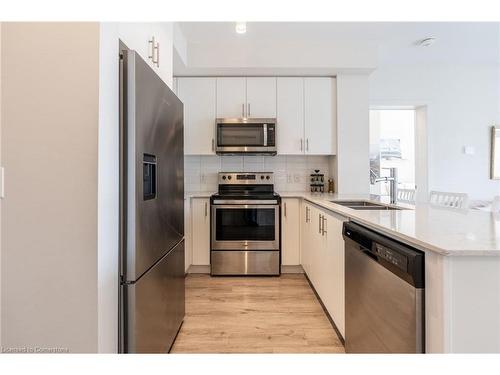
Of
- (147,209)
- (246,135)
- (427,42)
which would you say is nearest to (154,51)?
(147,209)

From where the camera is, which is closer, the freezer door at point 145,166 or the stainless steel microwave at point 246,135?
the freezer door at point 145,166

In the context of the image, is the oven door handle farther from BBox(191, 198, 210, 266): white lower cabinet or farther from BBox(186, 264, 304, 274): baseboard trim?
BBox(186, 264, 304, 274): baseboard trim

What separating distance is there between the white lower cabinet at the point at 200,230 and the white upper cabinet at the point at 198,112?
62 centimetres

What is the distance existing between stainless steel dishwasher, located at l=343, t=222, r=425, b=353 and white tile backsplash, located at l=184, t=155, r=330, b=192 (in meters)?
2.20

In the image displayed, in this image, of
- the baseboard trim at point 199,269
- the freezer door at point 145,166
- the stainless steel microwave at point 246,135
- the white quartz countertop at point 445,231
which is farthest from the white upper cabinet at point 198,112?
the white quartz countertop at point 445,231

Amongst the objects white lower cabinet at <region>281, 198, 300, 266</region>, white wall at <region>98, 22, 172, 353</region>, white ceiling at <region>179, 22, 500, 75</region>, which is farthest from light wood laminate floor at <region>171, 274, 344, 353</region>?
white ceiling at <region>179, 22, 500, 75</region>

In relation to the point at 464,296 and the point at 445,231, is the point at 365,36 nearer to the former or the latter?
the point at 445,231

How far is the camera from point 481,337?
866 millimetres

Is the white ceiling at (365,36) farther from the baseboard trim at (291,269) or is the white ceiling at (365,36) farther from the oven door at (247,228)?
the baseboard trim at (291,269)

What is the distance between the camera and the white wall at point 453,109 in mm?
3949

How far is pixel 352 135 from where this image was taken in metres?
3.52

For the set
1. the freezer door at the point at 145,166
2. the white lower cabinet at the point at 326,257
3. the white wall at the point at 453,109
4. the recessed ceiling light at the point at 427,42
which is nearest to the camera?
the freezer door at the point at 145,166

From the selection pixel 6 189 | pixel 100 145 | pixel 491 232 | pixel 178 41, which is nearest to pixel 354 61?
pixel 178 41
